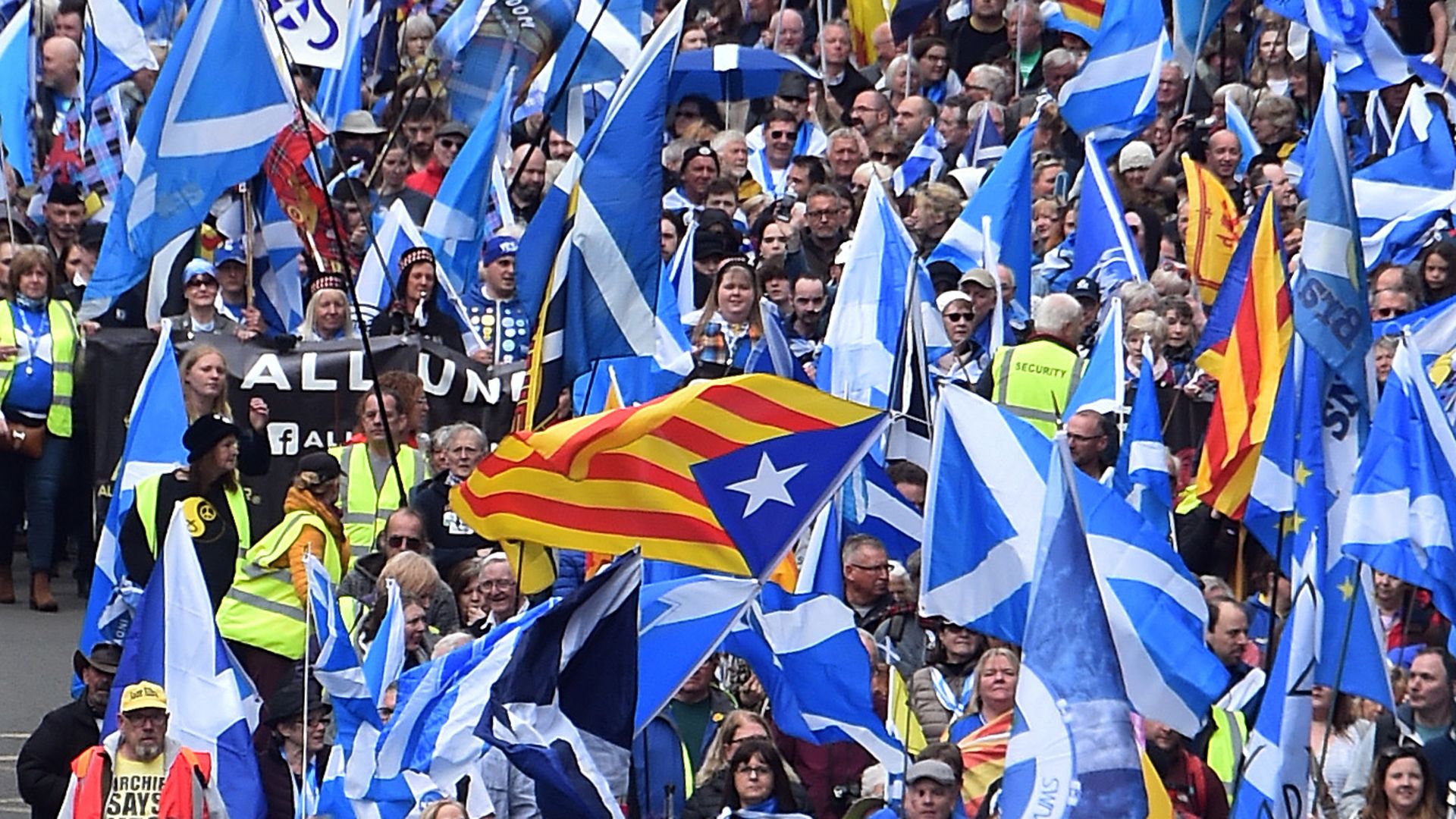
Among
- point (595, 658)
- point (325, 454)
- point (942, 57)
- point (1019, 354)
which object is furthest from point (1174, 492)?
point (942, 57)

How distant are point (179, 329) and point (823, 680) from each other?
547 centimetres

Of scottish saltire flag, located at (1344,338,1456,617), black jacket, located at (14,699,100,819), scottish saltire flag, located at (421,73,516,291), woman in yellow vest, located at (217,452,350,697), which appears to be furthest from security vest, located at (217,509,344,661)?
scottish saltire flag, located at (1344,338,1456,617)

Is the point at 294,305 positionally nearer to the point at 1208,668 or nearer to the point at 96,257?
the point at 96,257

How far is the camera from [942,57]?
2412cm

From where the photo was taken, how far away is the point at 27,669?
1905cm

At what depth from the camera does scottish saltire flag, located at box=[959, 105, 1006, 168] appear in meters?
22.3

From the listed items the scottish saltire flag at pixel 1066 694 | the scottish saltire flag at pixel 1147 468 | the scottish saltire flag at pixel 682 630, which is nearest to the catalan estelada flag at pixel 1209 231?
the scottish saltire flag at pixel 1147 468

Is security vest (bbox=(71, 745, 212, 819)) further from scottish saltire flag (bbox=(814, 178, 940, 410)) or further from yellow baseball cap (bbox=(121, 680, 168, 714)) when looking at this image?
scottish saltire flag (bbox=(814, 178, 940, 410))

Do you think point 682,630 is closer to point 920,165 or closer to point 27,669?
point 27,669

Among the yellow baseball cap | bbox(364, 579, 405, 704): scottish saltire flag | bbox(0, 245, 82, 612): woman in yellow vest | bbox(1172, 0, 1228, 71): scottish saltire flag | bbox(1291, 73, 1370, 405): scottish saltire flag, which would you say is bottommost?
bbox(0, 245, 82, 612): woman in yellow vest

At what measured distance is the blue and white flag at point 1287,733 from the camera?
13945mm

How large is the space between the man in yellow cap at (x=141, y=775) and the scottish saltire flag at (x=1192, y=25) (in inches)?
398

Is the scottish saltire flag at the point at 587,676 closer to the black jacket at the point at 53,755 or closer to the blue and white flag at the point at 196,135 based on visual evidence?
the black jacket at the point at 53,755

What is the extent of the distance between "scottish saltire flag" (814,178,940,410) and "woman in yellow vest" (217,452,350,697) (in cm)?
245
